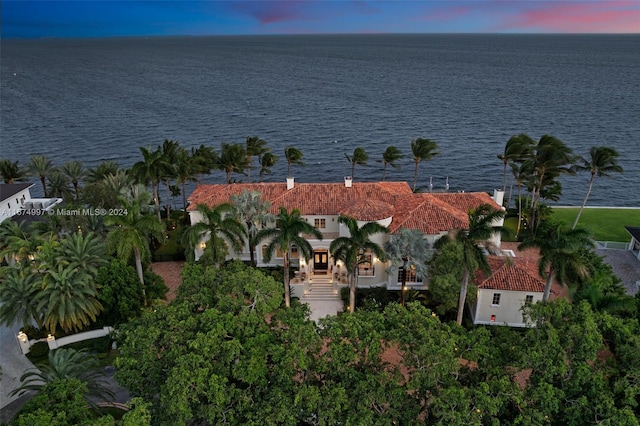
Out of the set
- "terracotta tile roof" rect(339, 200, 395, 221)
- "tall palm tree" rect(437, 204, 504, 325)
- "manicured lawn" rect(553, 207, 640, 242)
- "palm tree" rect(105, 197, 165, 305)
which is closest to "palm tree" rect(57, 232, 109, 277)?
"palm tree" rect(105, 197, 165, 305)

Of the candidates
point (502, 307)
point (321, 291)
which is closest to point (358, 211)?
point (321, 291)

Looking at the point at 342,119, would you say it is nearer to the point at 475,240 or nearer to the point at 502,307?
the point at 502,307

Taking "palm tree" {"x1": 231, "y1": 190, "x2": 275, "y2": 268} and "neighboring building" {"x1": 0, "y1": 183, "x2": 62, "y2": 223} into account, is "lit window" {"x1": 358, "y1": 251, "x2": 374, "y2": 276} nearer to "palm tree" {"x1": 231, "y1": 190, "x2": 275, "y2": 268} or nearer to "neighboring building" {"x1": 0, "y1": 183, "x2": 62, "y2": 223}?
"palm tree" {"x1": 231, "y1": 190, "x2": 275, "y2": 268}

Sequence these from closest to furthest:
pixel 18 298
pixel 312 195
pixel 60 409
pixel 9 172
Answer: pixel 60 409
pixel 18 298
pixel 312 195
pixel 9 172

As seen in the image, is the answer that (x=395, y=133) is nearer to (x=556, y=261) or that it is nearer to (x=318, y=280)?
(x=318, y=280)

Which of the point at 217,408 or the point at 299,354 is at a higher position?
the point at 299,354

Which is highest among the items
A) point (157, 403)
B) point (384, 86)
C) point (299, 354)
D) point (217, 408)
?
point (384, 86)

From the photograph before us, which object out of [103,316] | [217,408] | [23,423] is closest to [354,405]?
[217,408]
